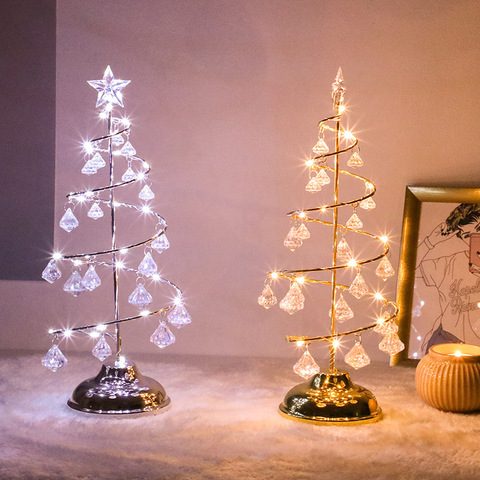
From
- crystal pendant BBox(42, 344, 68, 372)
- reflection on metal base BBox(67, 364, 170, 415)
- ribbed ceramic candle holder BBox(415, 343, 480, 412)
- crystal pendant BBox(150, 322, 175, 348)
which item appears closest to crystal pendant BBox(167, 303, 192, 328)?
crystal pendant BBox(150, 322, 175, 348)

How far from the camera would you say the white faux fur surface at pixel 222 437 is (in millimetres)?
1539

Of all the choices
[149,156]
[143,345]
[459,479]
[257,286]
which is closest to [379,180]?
[257,286]

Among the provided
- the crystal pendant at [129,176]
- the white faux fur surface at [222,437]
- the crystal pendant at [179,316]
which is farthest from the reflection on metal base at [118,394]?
the crystal pendant at [129,176]

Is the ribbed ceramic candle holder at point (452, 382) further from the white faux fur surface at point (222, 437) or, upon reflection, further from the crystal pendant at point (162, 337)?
the crystal pendant at point (162, 337)

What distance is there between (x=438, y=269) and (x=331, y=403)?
649mm

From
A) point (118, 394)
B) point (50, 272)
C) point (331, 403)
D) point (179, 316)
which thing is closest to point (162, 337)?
point (179, 316)

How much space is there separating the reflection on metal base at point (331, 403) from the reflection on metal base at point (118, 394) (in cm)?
31

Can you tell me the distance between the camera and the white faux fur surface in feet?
5.05

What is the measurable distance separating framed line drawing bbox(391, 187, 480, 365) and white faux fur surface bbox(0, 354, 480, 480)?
18 centimetres

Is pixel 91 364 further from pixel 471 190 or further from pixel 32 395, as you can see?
pixel 471 190

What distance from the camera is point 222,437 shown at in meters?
1.73

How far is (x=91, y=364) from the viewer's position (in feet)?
7.74

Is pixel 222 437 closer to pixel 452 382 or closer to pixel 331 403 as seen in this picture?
pixel 331 403

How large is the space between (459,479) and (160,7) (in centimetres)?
158
